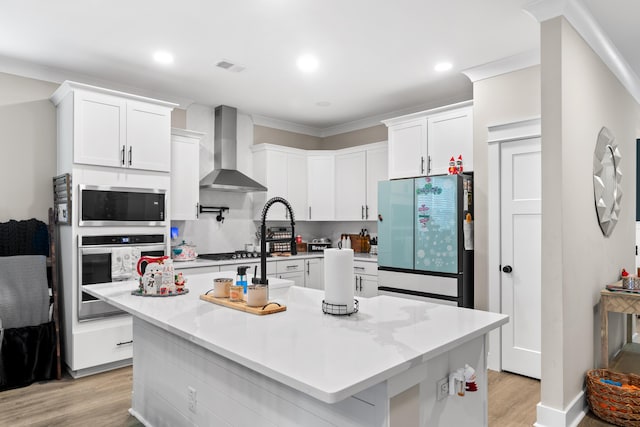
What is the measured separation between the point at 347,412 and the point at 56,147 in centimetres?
381

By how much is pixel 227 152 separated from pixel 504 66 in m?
3.15

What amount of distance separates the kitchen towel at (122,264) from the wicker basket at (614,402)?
12.2 ft

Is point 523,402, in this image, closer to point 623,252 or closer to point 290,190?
point 623,252

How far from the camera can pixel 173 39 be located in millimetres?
3160

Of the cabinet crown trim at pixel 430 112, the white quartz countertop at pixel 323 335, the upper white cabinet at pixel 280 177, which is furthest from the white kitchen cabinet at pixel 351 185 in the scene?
the white quartz countertop at pixel 323 335

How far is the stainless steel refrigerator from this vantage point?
367cm

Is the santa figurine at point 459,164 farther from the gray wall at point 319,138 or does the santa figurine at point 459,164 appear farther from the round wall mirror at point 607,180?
the gray wall at point 319,138

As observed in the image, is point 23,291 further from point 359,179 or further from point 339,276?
point 359,179

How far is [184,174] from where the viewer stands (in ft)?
14.4

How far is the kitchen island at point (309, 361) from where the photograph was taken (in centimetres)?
121

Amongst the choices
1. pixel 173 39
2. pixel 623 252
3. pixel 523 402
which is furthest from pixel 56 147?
pixel 623 252

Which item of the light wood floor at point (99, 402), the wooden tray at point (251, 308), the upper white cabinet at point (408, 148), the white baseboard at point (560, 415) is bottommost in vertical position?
the light wood floor at point (99, 402)

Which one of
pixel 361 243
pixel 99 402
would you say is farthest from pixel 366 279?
pixel 99 402

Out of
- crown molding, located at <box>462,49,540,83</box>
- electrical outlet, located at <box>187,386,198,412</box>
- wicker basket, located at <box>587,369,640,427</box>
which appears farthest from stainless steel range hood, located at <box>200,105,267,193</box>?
wicker basket, located at <box>587,369,640,427</box>
